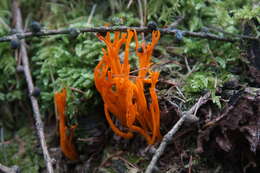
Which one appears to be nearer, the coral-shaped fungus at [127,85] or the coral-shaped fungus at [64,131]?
the coral-shaped fungus at [127,85]

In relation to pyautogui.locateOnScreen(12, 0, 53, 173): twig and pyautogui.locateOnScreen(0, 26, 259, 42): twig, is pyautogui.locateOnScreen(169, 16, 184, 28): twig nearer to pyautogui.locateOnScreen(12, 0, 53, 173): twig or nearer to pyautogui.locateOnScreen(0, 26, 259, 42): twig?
pyautogui.locateOnScreen(0, 26, 259, 42): twig

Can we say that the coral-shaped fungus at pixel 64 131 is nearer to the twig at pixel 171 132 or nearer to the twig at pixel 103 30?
the twig at pixel 103 30

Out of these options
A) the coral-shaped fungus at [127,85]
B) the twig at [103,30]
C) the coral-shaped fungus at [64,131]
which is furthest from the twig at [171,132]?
the coral-shaped fungus at [64,131]

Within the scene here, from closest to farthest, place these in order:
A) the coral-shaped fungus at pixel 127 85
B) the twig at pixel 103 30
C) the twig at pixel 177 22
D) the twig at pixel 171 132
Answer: the twig at pixel 171 132, the coral-shaped fungus at pixel 127 85, the twig at pixel 103 30, the twig at pixel 177 22

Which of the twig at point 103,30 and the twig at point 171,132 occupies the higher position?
the twig at point 103,30

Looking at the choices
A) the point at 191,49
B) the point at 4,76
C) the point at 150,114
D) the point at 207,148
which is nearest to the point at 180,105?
the point at 150,114

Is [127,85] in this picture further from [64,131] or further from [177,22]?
[177,22]

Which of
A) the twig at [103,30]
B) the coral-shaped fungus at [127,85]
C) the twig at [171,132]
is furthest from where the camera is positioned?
the twig at [103,30]
